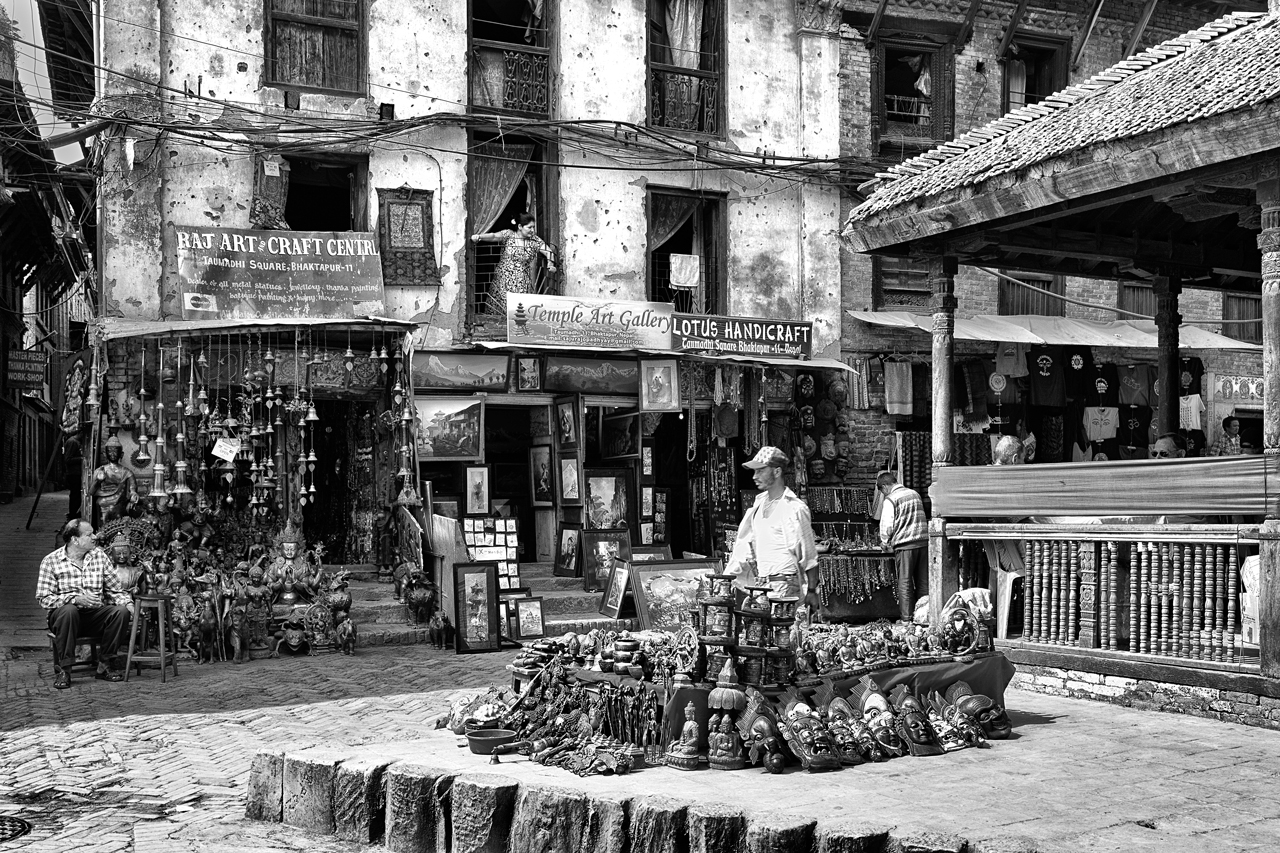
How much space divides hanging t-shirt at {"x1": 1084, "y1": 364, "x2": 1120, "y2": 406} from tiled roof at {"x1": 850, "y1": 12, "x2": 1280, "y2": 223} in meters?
9.14

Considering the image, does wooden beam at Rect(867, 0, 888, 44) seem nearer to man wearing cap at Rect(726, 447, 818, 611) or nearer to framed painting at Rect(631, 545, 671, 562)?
framed painting at Rect(631, 545, 671, 562)

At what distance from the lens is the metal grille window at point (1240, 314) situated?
70.0ft

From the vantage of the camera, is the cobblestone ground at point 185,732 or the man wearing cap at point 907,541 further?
the man wearing cap at point 907,541

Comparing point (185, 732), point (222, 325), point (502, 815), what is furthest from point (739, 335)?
point (502, 815)

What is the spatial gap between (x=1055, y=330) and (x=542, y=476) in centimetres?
809

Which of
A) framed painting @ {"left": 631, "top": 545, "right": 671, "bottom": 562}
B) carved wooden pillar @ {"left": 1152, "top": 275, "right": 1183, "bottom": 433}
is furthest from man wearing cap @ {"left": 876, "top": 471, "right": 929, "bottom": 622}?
carved wooden pillar @ {"left": 1152, "top": 275, "right": 1183, "bottom": 433}

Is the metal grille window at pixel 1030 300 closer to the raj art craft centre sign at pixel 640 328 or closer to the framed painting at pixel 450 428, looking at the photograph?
the raj art craft centre sign at pixel 640 328

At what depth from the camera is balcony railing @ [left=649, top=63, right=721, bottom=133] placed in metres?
19.0

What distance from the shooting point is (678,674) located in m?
7.34

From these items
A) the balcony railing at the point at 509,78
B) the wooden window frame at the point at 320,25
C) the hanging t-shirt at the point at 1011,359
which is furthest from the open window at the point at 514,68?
the hanging t-shirt at the point at 1011,359

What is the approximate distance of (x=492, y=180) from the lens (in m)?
17.9

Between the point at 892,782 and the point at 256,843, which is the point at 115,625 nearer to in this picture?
the point at 256,843

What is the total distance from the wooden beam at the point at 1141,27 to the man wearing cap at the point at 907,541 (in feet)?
32.7

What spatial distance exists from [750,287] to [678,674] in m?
12.5
